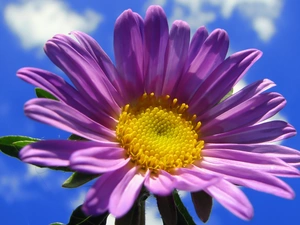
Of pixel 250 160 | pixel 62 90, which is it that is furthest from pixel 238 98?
pixel 62 90

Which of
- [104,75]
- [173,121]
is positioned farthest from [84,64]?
[173,121]

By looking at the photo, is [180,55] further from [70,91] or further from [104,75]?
[70,91]

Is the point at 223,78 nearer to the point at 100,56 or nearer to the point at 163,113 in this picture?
the point at 163,113

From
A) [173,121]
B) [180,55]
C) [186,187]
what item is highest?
[180,55]

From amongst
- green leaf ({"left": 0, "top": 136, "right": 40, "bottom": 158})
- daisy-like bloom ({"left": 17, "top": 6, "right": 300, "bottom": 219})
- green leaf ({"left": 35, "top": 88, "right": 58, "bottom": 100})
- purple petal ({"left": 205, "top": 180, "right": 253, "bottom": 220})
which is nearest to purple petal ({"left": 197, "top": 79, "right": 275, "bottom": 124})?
daisy-like bloom ({"left": 17, "top": 6, "right": 300, "bottom": 219})

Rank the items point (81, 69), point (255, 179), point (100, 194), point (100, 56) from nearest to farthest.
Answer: point (100, 194) < point (255, 179) < point (81, 69) < point (100, 56)

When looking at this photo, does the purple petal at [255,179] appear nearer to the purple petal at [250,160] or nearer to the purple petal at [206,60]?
A: the purple petal at [250,160]

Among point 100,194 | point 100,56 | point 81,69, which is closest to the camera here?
point 100,194
